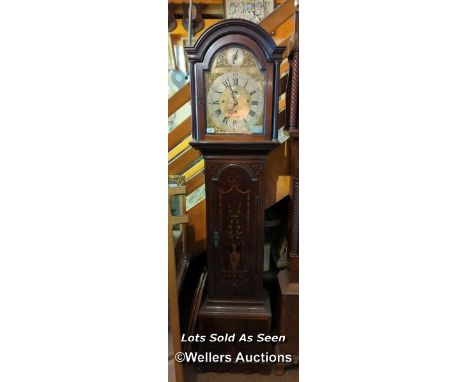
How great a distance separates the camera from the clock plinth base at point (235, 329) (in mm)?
1450

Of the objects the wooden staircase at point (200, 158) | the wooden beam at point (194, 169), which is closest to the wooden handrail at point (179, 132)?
the wooden staircase at point (200, 158)

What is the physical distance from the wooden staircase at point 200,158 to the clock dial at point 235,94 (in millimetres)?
107

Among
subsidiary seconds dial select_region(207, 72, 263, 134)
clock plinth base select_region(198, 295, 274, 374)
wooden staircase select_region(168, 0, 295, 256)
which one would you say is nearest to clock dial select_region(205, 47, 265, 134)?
subsidiary seconds dial select_region(207, 72, 263, 134)

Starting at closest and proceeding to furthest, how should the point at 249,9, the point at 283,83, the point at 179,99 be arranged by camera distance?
1. the point at 179,99
2. the point at 249,9
3. the point at 283,83

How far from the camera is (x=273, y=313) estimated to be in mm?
1642

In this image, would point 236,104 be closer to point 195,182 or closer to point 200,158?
point 200,158

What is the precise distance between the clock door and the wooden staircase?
7cm

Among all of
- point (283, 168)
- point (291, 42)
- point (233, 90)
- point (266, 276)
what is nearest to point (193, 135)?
point (233, 90)

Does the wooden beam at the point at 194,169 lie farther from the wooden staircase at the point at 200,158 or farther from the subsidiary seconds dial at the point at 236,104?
the subsidiary seconds dial at the point at 236,104

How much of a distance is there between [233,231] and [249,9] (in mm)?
953

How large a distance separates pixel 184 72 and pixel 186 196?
1.74ft

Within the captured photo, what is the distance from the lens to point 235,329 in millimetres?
1586

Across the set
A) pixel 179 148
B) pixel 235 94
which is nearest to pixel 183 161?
pixel 179 148

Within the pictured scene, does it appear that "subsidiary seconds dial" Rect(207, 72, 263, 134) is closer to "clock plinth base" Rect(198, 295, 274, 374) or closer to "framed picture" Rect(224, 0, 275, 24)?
"framed picture" Rect(224, 0, 275, 24)
